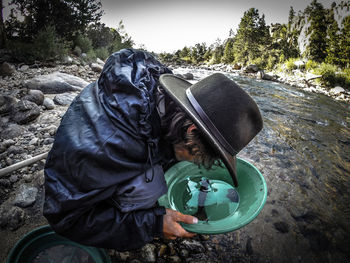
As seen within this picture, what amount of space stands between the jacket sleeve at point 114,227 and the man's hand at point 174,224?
3 cm

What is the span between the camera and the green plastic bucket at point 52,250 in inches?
44.8

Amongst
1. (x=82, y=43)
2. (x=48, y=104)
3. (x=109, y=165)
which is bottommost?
(x=48, y=104)

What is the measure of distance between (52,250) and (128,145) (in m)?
0.97

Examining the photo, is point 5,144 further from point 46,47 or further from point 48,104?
point 46,47

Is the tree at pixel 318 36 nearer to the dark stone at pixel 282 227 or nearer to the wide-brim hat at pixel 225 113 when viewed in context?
the dark stone at pixel 282 227

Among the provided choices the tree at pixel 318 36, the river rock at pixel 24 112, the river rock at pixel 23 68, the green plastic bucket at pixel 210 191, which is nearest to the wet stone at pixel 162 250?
the green plastic bucket at pixel 210 191

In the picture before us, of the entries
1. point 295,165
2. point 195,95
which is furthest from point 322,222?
point 195,95

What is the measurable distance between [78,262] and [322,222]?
2254mm

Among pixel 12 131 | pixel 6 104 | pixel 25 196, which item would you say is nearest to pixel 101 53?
pixel 6 104

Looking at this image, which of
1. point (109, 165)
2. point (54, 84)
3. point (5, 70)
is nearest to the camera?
point (109, 165)

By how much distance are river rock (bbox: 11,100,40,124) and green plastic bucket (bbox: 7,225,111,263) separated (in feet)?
7.00

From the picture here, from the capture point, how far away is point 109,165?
930mm

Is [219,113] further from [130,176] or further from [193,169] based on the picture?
[193,169]

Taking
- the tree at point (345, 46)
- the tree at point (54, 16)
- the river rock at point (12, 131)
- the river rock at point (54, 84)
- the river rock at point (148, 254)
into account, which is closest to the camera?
the river rock at point (148, 254)
